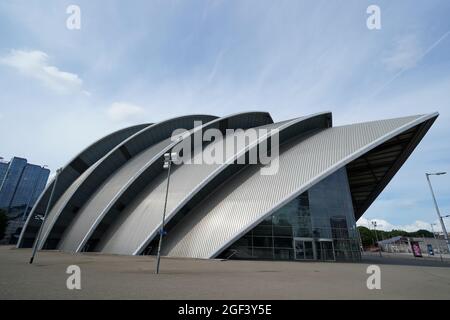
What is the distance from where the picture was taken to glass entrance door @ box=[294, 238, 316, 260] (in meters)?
23.1

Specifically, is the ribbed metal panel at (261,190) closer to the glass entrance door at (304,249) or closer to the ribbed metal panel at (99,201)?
the glass entrance door at (304,249)

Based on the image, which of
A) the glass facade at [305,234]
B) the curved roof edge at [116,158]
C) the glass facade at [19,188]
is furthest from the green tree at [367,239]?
the glass facade at [19,188]

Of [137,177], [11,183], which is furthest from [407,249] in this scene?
[11,183]

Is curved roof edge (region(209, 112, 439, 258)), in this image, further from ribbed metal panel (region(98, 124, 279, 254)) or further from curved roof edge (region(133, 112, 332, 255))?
ribbed metal panel (region(98, 124, 279, 254))

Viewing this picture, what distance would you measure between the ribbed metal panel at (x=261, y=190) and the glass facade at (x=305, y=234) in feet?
4.98

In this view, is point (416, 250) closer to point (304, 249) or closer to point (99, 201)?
point (304, 249)

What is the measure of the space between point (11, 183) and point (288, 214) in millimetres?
108850

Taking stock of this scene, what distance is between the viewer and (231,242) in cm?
2158

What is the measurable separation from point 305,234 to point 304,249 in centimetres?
142

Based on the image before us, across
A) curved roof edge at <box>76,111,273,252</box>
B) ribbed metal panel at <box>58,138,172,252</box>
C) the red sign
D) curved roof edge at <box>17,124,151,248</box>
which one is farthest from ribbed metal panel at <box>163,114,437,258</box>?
the red sign

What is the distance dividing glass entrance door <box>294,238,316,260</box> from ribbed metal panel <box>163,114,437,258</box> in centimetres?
461

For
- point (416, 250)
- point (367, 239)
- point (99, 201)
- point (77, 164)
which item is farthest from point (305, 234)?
point (367, 239)

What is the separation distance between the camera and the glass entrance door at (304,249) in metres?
23.1

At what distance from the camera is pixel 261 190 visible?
24.3 m
